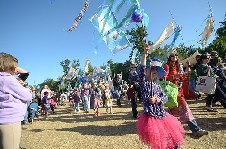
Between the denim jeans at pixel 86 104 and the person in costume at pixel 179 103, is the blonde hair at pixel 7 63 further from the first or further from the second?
the denim jeans at pixel 86 104

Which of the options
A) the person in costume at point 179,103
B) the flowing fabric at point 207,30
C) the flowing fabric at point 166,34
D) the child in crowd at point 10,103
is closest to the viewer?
the child in crowd at point 10,103

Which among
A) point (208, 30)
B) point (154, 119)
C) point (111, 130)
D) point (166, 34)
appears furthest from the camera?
point (208, 30)

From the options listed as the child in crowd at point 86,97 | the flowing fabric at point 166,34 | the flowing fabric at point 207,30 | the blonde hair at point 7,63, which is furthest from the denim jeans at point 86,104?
the blonde hair at point 7,63

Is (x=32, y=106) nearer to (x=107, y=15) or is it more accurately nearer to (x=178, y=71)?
(x=107, y=15)

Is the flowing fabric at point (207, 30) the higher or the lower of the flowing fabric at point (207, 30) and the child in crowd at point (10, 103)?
the higher

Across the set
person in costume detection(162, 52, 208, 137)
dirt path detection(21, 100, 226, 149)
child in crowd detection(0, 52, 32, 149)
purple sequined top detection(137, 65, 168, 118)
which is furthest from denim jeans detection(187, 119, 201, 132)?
child in crowd detection(0, 52, 32, 149)

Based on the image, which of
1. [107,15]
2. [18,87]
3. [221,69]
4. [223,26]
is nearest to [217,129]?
[221,69]

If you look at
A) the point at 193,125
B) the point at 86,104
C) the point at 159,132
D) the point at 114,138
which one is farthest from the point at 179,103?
the point at 86,104

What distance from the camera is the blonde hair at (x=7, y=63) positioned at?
355 cm

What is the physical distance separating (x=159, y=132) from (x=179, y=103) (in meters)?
2.43

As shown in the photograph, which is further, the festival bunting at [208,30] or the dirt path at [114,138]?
the festival bunting at [208,30]

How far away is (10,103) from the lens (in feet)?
11.5

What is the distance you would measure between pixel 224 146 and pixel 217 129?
1429 millimetres

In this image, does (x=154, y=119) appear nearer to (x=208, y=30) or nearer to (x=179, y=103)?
(x=179, y=103)
